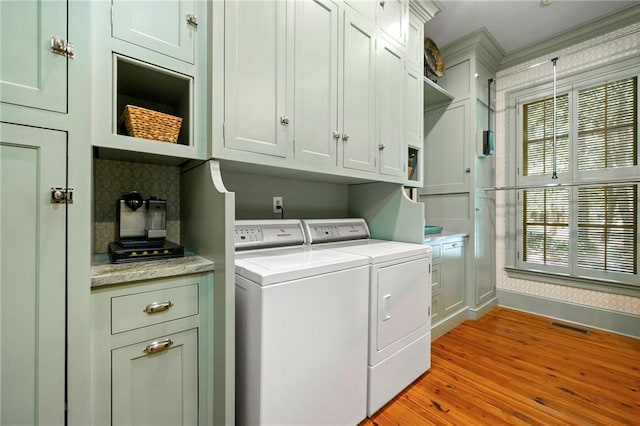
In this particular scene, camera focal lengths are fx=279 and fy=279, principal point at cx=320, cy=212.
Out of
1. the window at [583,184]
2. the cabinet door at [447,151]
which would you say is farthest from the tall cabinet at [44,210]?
the window at [583,184]

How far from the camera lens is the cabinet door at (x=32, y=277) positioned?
83 centimetres

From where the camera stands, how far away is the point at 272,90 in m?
1.41

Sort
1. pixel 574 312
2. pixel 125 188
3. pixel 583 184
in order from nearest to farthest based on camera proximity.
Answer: pixel 125 188 → pixel 583 184 → pixel 574 312

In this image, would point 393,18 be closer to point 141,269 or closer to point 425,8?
point 425,8

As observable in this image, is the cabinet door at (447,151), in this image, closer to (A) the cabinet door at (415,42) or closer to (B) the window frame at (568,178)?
(B) the window frame at (568,178)

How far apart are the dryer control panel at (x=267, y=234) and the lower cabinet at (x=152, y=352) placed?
1.40 feet

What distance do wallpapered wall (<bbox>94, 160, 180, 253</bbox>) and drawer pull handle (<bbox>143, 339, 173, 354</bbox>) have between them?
63 cm

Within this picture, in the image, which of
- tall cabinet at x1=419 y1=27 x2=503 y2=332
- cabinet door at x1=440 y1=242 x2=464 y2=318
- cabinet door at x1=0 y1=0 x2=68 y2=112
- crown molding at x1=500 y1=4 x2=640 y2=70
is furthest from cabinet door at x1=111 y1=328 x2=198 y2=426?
crown molding at x1=500 y1=4 x2=640 y2=70

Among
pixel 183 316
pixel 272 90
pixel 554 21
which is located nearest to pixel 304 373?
pixel 183 316

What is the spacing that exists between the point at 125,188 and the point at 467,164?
2.96 meters

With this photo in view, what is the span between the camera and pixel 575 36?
9.11 ft

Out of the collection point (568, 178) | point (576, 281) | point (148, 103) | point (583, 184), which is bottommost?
point (576, 281)

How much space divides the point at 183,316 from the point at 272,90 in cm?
113

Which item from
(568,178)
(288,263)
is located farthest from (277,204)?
(568,178)
